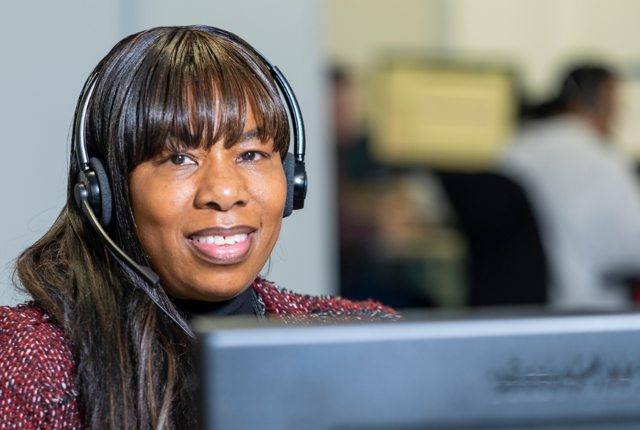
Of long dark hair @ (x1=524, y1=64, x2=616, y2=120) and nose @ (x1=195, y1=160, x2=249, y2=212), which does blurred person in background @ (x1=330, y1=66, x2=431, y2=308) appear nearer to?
long dark hair @ (x1=524, y1=64, x2=616, y2=120)

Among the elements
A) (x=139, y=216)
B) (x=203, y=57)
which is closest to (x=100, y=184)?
(x=139, y=216)

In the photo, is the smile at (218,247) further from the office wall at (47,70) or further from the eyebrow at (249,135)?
the office wall at (47,70)

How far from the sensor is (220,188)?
0.66 m

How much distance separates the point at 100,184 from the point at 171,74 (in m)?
0.13

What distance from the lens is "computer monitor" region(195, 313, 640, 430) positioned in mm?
284

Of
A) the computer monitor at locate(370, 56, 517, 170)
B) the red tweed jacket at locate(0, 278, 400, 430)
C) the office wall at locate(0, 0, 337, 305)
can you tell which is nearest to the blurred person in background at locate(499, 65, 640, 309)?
the computer monitor at locate(370, 56, 517, 170)

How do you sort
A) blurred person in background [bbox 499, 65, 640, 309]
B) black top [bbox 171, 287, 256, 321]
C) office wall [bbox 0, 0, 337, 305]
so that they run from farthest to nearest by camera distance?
blurred person in background [bbox 499, 65, 640, 309]
office wall [bbox 0, 0, 337, 305]
black top [bbox 171, 287, 256, 321]

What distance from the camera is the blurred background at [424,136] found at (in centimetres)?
122

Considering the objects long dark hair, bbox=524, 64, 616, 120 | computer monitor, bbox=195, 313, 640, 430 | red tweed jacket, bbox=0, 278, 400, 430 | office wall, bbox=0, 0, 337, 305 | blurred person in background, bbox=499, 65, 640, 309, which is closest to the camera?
computer monitor, bbox=195, 313, 640, 430

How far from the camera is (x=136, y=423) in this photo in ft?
1.98

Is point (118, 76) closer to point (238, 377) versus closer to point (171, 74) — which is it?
point (171, 74)

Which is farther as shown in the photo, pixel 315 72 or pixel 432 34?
pixel 432 34

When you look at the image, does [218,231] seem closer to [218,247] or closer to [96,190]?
[218,247]

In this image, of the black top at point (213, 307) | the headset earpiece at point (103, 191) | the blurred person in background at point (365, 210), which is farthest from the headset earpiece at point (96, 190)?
the blurred person in background at point (365, 210)
